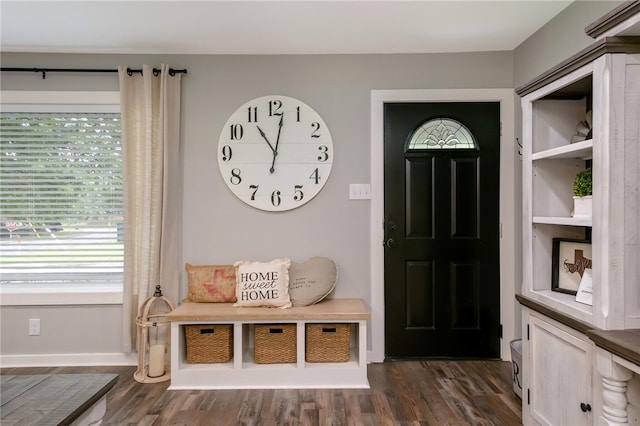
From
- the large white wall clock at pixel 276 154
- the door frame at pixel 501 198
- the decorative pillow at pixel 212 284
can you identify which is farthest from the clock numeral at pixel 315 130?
the decorative pillow at pixel 212 284

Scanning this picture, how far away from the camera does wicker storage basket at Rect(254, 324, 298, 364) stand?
274cm

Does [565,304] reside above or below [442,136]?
below

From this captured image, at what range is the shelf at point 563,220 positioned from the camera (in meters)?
1.67

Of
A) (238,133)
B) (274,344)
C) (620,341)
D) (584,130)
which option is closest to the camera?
(620,341)

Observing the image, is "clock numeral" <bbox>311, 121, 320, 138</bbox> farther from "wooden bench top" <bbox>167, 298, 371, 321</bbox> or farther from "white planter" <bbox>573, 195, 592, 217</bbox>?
"white planter" <bbox>573, 195, 592, 217</bbox>

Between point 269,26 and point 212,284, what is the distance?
1895mm

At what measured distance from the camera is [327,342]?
2.73m

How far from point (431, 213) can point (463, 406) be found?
1381 millimetres

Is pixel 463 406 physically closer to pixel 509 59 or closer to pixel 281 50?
pixel 509 59

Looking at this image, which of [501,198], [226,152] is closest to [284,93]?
[226,152]

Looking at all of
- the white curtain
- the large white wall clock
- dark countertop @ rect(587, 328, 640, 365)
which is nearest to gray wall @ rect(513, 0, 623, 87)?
the large white wall clock

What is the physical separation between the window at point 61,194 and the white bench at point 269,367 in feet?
3.15

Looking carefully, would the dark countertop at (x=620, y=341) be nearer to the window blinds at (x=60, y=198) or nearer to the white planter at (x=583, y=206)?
the white planter at (x=583, y=206)

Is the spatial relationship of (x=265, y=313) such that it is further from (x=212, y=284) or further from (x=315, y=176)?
(x=315, y=176)
